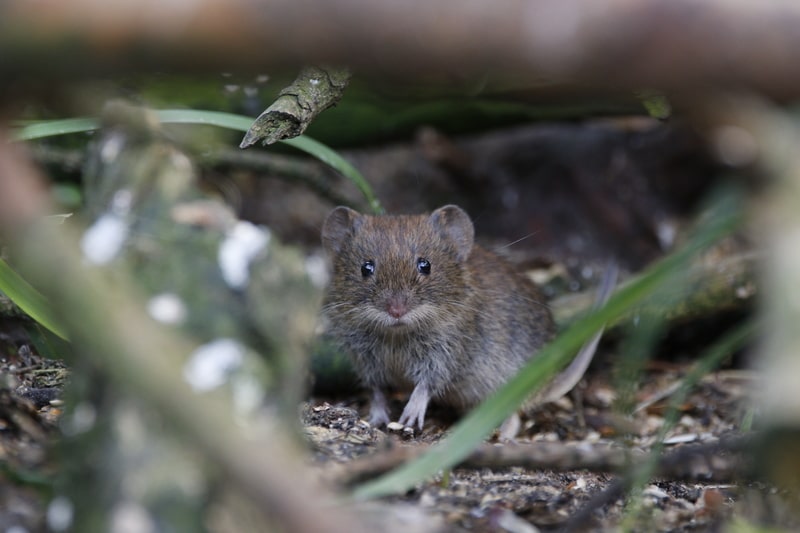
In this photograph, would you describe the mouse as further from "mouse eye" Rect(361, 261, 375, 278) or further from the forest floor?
the forest floor

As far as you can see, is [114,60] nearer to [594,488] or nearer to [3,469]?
[3,469]

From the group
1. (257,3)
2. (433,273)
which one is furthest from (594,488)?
(257,3)

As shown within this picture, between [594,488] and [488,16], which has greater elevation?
[488,16]

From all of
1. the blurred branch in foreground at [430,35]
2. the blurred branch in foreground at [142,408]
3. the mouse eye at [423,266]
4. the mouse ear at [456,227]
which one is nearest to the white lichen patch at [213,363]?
the blurred branch in foreground at [142,408]

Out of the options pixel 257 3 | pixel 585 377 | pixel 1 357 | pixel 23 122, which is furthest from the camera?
pixel 585 377

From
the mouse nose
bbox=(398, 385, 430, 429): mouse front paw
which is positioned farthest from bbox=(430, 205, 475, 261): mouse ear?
bbox=(398, 385, 430, 429): mouse front paw

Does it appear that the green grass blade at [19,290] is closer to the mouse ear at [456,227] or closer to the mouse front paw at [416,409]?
the mouse front paw at [416,409]

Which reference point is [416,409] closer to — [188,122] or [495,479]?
[495,479]
